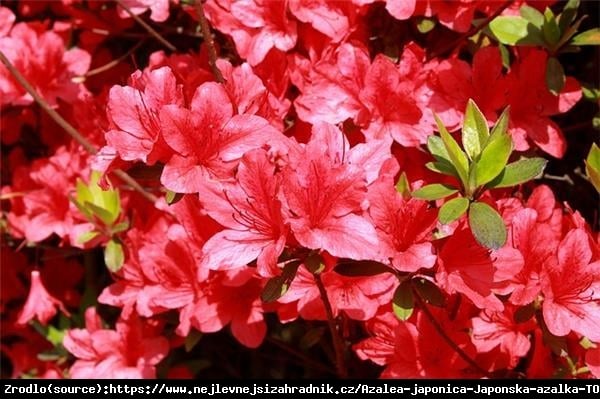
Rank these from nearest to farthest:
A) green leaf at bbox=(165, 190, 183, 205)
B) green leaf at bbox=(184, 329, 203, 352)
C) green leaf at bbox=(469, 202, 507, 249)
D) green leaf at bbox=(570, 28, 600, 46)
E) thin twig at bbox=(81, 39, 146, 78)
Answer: green leaf at bbox=(469, 202, 507, 249), green leaf at bbox=(165, 190, 183, 205), green leaf at bbox=(570, 28, 600, 46), green leaf at bbox=(184, 329, 203, 352), thin twig at bbox=(81, 39, 146, 78)

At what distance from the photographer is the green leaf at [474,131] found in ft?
3.95

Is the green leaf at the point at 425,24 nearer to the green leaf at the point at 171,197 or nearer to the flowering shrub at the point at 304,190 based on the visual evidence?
the flowering shrub at the point at 304,190

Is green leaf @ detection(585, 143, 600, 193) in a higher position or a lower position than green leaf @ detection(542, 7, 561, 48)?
lower

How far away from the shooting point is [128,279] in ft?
5.36

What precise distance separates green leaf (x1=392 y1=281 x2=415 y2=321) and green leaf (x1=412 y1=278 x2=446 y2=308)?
13 mm

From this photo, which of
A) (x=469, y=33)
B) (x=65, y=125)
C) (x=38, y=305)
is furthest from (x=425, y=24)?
(x=38, y=305)

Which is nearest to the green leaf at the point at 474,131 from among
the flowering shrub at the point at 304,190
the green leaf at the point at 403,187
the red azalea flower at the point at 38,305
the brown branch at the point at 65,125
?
the flowering shrub at the point at 304,190

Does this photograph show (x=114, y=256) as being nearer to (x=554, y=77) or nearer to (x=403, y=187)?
(x=403, y=187)

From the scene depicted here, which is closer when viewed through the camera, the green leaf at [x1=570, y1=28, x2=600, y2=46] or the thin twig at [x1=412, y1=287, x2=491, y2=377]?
the thin twig at [x1=412, y1=287, x2=491, y2=377]

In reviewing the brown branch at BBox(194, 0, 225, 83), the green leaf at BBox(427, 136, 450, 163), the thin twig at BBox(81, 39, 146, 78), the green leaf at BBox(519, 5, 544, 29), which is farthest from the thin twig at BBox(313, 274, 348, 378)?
→ the thin twig at BBox(81, 39, 146, 78)

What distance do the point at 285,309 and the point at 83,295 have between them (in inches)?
30.1

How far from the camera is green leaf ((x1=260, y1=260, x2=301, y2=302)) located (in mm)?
1170

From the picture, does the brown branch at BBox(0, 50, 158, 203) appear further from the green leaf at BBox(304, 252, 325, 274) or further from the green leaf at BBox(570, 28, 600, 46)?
the green leaf at BBox(570, 28, 600, 46)

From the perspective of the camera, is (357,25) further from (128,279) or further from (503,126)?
(128,279)
